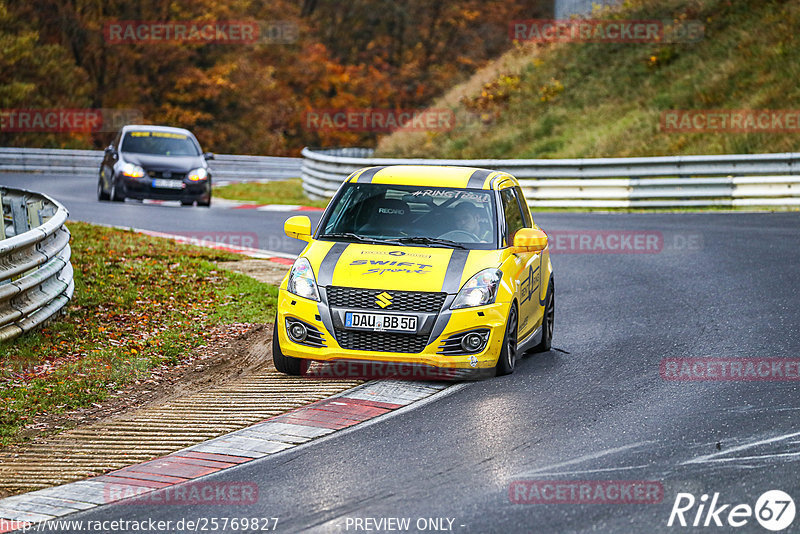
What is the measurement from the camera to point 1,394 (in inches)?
341

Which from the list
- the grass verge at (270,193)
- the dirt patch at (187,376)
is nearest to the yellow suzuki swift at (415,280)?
the dirt patch at (187,376)

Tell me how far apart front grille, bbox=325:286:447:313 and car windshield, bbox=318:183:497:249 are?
0.86 meters

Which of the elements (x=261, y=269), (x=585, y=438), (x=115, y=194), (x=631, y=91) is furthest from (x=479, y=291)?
(x=631, y=91)

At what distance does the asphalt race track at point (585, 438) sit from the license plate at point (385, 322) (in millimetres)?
619

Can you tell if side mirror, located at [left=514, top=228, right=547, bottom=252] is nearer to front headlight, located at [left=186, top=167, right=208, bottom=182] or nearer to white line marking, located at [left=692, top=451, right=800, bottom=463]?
white line marking, located at [left=692, top=451, right=800, bottom=463]

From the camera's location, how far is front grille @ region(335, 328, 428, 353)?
880cm

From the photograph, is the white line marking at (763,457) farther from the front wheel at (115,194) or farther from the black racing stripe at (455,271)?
Answer: the front wheel at (115,194)

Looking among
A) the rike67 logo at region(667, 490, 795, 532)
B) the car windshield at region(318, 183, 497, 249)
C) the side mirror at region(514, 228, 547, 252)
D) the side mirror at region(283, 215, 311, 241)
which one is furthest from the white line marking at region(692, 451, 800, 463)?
the side mirror at region(283, 215, 311, 241)

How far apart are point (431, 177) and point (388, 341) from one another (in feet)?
6.61

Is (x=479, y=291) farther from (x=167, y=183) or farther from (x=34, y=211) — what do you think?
(x=167, y=183)

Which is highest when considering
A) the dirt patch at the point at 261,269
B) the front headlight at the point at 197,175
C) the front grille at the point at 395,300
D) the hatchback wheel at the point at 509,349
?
the front grille at the point at 395,300

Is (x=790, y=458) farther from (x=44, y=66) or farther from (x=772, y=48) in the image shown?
(x=44, y=66)

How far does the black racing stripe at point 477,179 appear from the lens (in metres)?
10.1

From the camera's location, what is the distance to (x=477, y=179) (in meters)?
10.3
